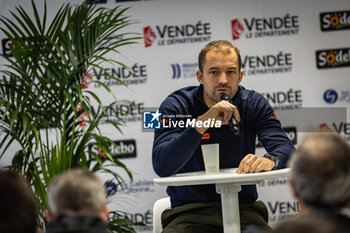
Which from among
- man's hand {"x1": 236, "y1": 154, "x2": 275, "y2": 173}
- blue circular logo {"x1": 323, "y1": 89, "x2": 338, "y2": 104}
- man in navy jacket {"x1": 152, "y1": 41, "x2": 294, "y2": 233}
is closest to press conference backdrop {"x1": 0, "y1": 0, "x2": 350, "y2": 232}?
blue circular logo {"x1": 323, "y1": 89, "x2": 338, "y2": 104}

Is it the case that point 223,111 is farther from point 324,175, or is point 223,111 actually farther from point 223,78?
point 324,175

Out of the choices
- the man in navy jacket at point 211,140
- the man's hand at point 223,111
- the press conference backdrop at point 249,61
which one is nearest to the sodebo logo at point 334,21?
the press conference backdrop at point 249,61

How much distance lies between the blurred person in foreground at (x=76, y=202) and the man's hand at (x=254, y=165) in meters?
1.27

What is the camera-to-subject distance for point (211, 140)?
290 centimetres

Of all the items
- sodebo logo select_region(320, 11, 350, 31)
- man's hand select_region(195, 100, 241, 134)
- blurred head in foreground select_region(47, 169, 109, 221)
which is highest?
sodebo logo select_region(320, 11, 350, 31)

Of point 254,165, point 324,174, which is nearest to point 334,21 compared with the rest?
point 254,165

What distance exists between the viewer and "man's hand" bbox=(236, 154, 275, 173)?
2402 mm

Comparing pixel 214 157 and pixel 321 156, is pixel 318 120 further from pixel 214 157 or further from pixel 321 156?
pixel 321 156

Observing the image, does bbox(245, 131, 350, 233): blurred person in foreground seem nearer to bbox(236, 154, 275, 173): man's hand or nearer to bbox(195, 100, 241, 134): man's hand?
bbox(236, 154, 275, 173): man's hand

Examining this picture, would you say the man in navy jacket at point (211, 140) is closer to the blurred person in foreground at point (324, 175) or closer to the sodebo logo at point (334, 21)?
the blurred person in foreground at point (324, 175)

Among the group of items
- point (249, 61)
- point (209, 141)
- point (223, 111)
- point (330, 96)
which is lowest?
point (209, 141)

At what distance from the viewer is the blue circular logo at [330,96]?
5027mm

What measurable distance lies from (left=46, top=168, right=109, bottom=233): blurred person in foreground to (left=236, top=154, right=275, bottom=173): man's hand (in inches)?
50.1

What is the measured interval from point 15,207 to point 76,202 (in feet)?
0.45
